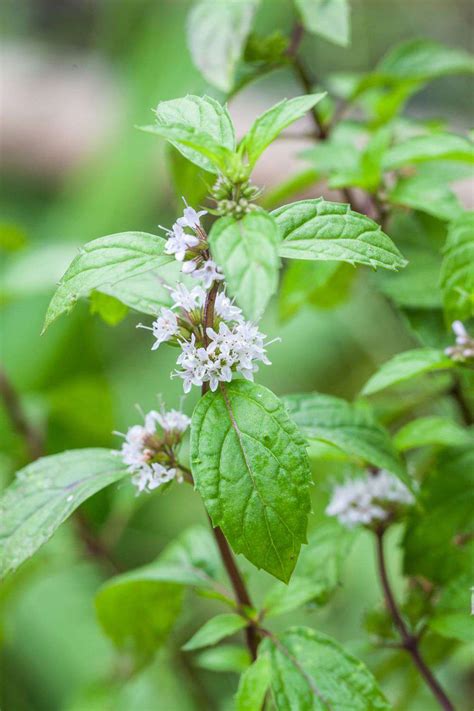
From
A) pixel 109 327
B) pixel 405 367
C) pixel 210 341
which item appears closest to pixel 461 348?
pixel 405 367

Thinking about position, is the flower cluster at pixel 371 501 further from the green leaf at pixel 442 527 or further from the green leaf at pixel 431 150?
the green leaf at pixel 431 150

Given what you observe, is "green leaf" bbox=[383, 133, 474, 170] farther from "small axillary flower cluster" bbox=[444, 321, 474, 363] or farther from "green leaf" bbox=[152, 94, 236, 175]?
"green leaf" bbox=[152, 94, 236, 175]

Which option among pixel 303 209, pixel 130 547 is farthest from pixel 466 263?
pixel 130 547

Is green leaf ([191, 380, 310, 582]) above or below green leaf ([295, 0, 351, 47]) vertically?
below

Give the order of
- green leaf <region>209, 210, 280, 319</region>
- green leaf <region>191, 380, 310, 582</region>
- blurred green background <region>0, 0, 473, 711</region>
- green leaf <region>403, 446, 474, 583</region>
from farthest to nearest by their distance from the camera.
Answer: blurred green background <region>0, 0, 473, 711</region> → green leaf <region>403, 446, 474, 583</region> → green leaf <region>191, 380, 310, 582</region> → green leaf <region>209, 210, 280, 319</region>

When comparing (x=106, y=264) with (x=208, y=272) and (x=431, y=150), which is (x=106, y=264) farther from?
(x=431, y=150)

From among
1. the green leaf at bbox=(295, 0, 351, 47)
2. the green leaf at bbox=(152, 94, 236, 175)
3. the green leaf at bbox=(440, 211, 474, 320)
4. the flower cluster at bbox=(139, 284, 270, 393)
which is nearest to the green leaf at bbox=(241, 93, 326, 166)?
the green leaf at bbox=(152, 94, 236, 175)
